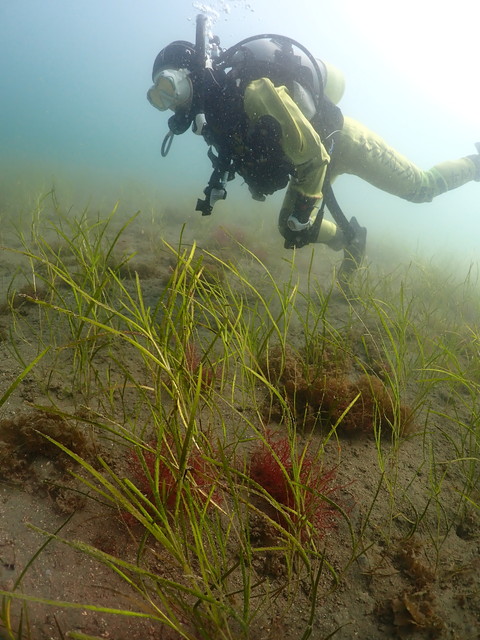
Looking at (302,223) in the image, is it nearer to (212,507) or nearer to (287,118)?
(287,118)

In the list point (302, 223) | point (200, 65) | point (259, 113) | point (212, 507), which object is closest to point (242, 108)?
point (259, 113)

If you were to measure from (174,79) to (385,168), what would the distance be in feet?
13.1

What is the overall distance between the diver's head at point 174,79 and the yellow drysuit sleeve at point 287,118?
83cm

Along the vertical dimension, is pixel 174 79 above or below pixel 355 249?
above

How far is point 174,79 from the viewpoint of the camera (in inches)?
159

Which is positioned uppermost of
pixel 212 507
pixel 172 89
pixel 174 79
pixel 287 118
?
pixel 174 79

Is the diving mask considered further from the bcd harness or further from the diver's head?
the bcd harness

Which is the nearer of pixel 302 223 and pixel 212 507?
pixel 212 507

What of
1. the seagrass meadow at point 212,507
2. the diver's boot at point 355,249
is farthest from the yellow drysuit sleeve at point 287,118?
the seagrass meadow at point 212,507

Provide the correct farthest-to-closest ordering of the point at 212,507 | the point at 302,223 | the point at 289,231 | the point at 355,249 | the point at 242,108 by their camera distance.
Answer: the point at 355,249, the point at 289,231, the point at 302,223, the point at 242,108, the point at 212,507

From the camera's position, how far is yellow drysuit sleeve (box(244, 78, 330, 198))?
3838 millimetres

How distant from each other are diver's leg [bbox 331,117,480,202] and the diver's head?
2.56 m

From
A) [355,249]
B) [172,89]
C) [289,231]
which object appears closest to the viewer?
[172,89]

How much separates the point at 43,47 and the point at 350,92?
12859 cm
